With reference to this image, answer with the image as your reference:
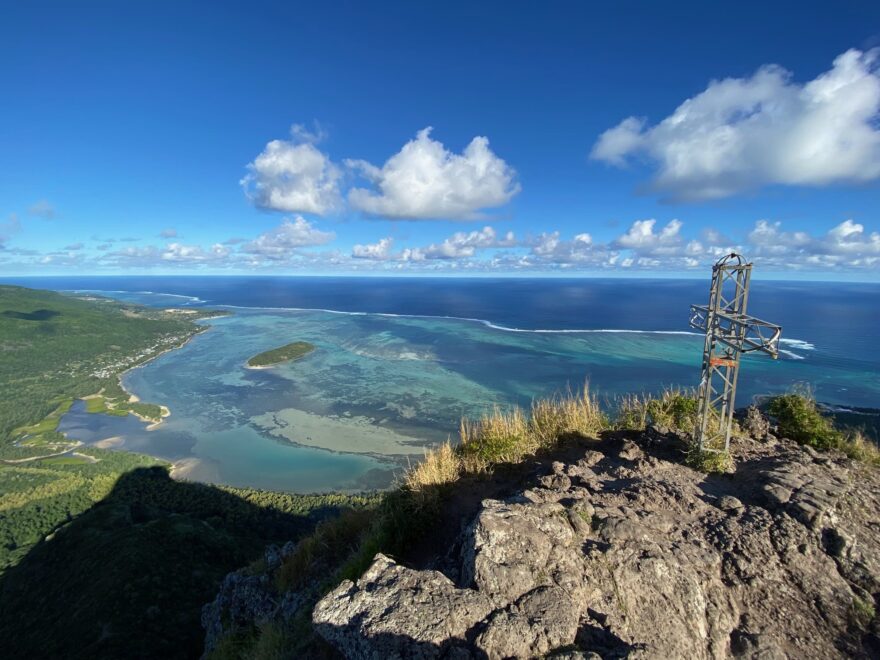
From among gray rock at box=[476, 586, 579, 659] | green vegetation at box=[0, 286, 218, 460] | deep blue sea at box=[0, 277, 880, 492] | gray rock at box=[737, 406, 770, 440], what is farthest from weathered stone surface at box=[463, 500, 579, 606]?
green vegetation at box=[0, 286, 218, 460]

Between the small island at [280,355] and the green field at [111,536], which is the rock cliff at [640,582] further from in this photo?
the small island at [280,355]

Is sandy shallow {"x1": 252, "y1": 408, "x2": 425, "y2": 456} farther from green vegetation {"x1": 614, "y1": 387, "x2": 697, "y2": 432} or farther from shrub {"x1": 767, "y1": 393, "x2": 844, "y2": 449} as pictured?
shrub {"x1": 767, "y1": 393, "x2": 844, "y2": 449}

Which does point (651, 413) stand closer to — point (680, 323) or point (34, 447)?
point (34, 447)

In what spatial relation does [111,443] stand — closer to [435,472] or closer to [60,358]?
[435,472]

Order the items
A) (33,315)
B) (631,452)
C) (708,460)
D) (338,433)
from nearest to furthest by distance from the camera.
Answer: (708,460) → (631,452) → (338,433) → (33,315)

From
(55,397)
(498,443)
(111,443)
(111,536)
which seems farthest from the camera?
(55,397)

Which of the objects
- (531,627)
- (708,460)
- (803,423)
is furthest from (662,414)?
(531,627)
